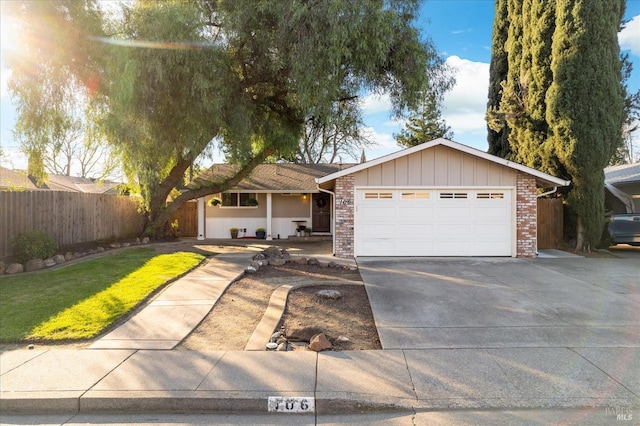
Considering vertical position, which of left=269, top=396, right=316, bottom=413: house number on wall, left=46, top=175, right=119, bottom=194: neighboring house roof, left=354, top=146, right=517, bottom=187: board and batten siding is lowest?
left=269, top=396, right=316, bottom=413: house number on wall

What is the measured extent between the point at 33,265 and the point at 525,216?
45.8ft

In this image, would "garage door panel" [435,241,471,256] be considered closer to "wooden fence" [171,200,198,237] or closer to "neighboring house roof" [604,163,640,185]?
"neighboring house roof" [604,163,640,185]

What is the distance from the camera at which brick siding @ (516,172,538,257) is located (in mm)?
11359

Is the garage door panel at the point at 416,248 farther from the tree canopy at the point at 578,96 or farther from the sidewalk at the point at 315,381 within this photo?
the sidewalk at the point at 315,381

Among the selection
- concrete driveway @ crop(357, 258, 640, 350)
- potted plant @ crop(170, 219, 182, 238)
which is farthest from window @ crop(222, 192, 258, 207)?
concrete driveway @ crop(357, 258, 640, 350)

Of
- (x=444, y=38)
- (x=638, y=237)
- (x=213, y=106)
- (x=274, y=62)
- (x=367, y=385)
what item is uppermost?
(x=444, y=38)

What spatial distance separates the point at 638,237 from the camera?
12828 millimetres

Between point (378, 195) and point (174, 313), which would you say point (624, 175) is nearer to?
point (378, 195)

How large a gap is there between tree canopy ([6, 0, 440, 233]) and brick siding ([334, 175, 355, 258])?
2.45 m

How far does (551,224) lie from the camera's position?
13531 millimetres

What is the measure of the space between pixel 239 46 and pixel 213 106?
85.6 inches

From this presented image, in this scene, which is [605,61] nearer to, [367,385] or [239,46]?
[239,46]

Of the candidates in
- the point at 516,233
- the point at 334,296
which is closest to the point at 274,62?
the point at 334,296

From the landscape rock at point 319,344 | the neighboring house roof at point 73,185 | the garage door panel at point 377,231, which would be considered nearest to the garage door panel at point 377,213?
the garage door panel at point 377,231
